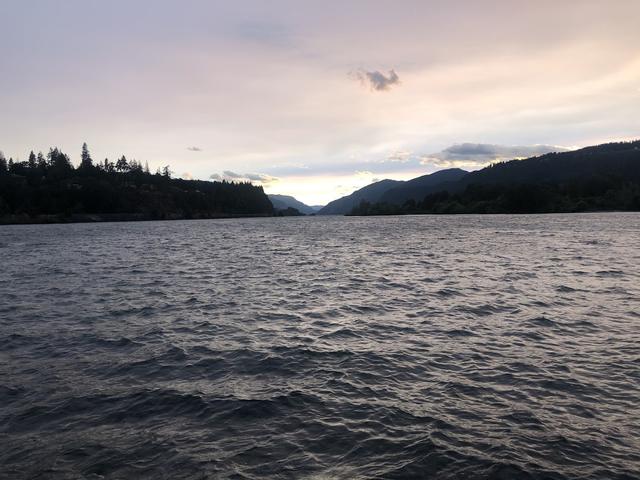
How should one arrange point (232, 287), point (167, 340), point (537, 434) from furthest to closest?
point (232, 287) → point (167, 340) → point (537, 434)

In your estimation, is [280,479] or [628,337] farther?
[628,337]

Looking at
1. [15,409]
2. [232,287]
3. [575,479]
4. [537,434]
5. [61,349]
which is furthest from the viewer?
[232,287]

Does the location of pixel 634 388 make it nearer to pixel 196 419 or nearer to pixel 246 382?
pixel 246 382

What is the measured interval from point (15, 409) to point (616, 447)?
55.1 ft

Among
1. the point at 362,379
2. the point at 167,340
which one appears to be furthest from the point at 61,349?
the point at 362,379

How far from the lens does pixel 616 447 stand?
10.4 m

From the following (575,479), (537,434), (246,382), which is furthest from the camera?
(246,382)

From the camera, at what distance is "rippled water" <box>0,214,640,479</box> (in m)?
10.2

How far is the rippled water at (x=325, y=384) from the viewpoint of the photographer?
10.2m

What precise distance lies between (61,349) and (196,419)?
10.5m

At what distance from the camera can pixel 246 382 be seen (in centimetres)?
1521

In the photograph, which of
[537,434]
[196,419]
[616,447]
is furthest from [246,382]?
[616,447]

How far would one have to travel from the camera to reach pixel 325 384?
1488 centimetres

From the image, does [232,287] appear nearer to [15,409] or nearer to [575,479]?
[15,409]
